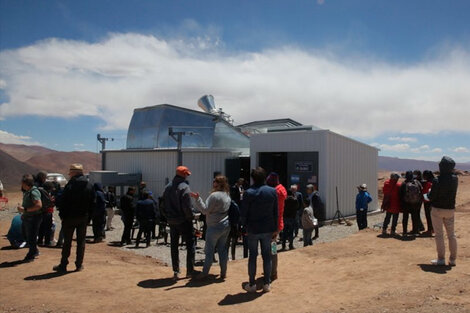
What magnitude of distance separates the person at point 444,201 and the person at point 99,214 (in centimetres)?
768

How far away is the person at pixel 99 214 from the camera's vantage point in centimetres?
1064

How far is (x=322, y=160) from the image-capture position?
15555 millimetres

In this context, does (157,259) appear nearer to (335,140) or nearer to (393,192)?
(393,192)

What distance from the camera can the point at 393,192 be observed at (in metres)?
10.3

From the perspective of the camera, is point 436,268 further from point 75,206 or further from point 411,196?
point 75,206

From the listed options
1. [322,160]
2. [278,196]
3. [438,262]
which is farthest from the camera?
[322,160]

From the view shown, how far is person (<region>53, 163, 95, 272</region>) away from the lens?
6.52m

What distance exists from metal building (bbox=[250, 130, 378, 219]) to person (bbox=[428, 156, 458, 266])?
28.4 feet

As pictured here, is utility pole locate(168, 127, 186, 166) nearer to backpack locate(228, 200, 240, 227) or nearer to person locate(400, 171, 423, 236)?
person locate(400, 171, 423, 236)

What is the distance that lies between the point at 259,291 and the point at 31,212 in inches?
171

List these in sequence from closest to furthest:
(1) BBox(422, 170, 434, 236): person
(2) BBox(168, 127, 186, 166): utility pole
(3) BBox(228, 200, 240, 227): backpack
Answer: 1. (3) BBox(228, 200, 240, 227): backpack
2. (1) BBox(422, 170, 434, 236): person
3. (2) BBox(168, 127, 186, 166): utility pole

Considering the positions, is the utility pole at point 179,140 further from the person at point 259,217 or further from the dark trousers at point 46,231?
the person at point 259,217

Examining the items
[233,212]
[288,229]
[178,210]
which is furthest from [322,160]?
[178,210]

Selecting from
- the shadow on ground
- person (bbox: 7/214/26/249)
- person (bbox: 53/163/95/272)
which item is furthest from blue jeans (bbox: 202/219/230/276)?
person (bbox: 7/214/26/249)
